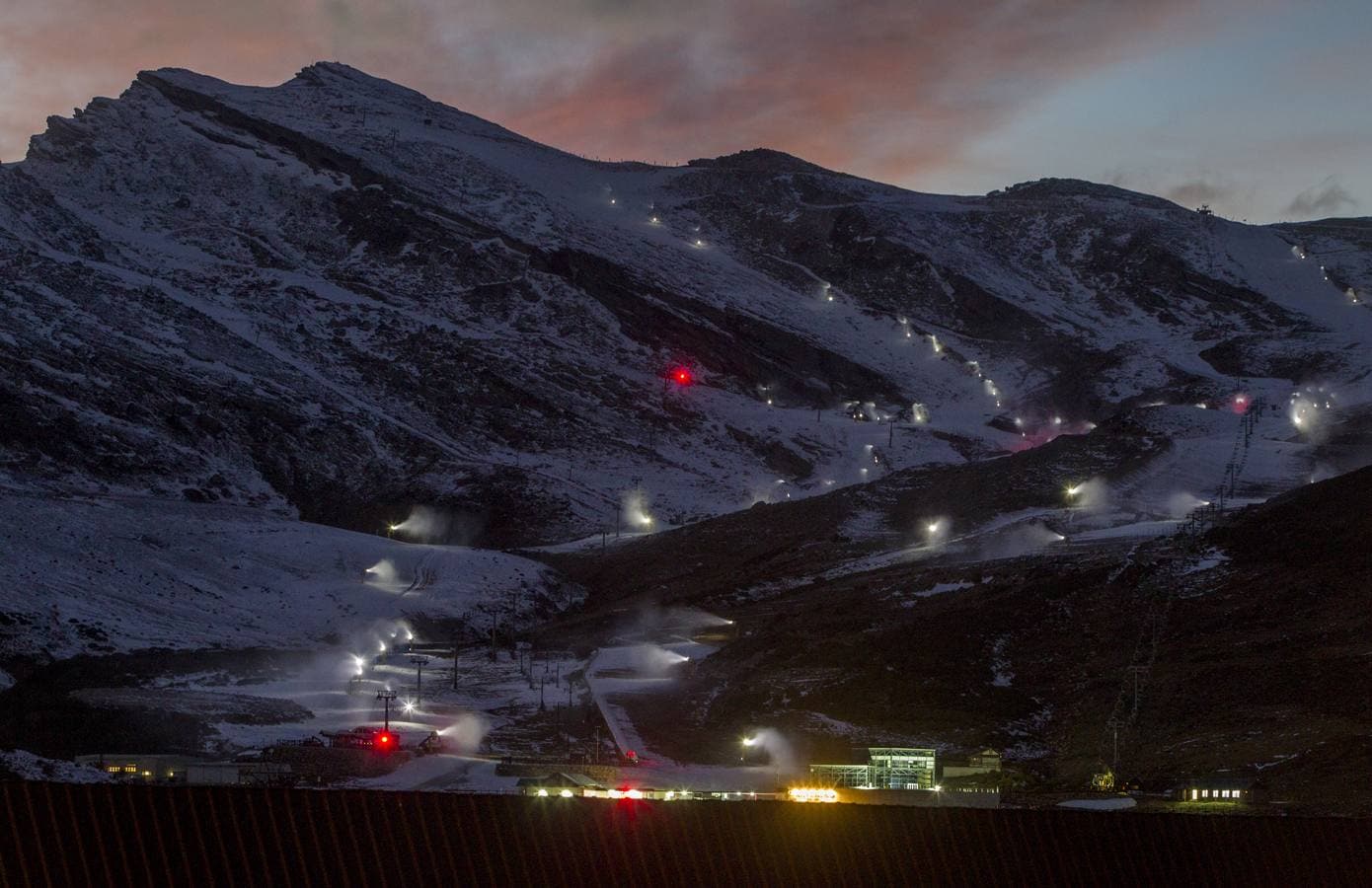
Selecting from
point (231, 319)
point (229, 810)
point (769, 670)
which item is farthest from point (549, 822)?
point (231, 319)

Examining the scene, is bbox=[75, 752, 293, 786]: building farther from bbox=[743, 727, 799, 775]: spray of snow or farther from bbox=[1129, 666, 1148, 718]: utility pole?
bbox=[1129, 666, 1148, 718]: utility pole

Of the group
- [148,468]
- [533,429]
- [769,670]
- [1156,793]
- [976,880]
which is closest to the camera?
[976,880]

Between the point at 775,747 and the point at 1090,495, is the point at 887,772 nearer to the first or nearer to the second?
the point at 775,747

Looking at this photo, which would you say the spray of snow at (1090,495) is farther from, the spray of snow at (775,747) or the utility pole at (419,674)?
the spray of snow at (775,747)

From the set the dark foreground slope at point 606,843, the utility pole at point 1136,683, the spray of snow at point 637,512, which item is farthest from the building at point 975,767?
the spray of snow at point 637,512

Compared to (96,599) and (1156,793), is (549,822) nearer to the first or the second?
(1156,793)
